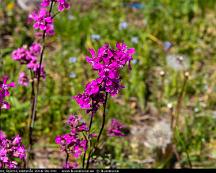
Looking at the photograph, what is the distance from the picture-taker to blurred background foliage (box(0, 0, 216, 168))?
12.7 ft

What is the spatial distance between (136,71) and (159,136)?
35.7 inches

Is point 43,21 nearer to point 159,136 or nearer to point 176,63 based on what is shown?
point 159,136

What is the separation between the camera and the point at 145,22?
5289 mm

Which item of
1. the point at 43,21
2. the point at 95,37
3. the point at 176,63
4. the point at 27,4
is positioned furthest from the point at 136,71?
the point at 43,21

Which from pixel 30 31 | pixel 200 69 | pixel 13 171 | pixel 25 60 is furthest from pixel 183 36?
pixel 13 171

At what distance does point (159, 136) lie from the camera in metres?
3.89

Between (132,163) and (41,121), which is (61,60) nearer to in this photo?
(41,121)

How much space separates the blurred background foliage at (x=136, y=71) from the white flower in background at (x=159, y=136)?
4 cm

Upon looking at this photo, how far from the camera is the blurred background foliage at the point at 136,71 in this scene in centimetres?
388

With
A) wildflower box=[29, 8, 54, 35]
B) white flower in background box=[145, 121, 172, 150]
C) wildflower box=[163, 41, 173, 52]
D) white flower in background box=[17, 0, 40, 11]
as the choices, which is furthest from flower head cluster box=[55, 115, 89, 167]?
white flower in background box=[17, 0, 40, 11]

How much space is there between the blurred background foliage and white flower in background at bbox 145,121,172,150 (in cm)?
4

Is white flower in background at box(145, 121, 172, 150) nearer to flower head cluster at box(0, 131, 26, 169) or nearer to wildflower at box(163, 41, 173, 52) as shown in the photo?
wildflower at box(163, 41, 173, 52)

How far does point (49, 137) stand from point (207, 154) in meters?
1.48

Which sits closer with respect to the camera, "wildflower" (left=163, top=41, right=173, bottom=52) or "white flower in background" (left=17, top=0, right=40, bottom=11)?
"wildflower" (left=163, top=41, right=173, bottom=52)
